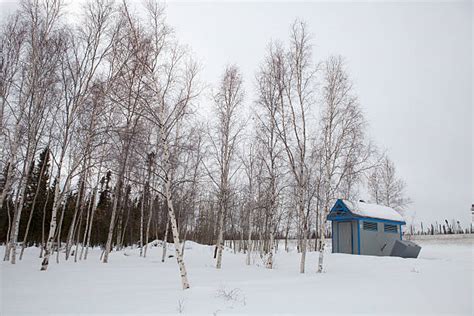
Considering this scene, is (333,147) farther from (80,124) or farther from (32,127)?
(32,127)

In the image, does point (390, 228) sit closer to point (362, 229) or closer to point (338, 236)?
point (362, 229)

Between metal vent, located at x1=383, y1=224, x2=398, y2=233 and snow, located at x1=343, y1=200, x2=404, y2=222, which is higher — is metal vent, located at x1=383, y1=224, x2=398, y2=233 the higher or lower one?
the lower one

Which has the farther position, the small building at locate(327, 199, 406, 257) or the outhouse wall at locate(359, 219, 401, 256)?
the outhouse wall at locate(359, 219, 401, 256)

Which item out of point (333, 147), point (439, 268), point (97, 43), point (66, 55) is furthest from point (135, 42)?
point (439, 268)

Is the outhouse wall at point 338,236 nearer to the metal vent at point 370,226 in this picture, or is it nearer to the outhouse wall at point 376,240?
the outhouse wall at point 376,240

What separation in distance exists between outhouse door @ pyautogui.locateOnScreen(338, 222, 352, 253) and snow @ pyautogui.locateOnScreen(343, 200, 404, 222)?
1168mm

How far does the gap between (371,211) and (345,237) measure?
8.27 ft

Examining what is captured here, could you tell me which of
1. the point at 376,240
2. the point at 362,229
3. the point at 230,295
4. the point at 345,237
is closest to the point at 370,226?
the point at 362,229

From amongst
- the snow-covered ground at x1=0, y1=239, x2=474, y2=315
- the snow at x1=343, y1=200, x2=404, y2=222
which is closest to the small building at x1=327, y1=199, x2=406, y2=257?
the snow at x1=343, y1=200, x2=404, y2=222

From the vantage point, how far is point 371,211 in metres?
20.9

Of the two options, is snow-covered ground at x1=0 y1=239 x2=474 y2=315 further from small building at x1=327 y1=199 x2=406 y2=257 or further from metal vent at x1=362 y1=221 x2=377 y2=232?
metal vent at x1=362 y1=221 x2=377 y2=232

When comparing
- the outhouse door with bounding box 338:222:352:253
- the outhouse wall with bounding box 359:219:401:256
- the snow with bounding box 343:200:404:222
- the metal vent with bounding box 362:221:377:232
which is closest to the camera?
the snow with bounding box 343:200:404:222

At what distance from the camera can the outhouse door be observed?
805 inches

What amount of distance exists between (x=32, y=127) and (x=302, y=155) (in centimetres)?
1304
